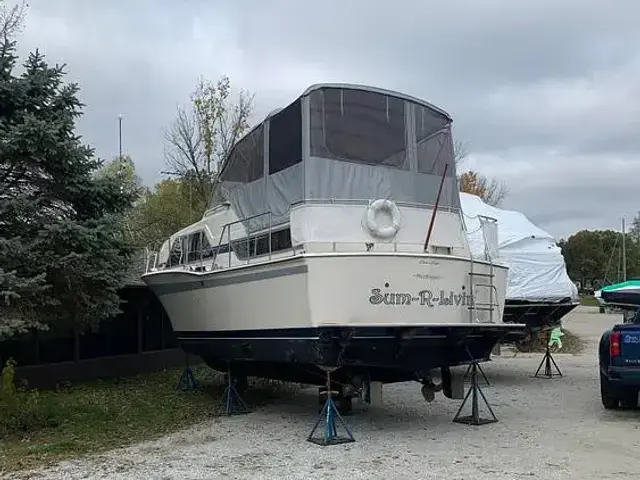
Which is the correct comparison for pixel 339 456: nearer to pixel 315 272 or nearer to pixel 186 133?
pixel 315 272

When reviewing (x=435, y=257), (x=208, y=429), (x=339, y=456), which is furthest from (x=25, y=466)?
(x=435, y=257)

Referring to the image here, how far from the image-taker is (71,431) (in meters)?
8.72

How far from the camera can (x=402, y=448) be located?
8156 mm

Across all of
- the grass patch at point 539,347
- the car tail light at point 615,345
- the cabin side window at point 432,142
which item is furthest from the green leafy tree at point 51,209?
the grass patch at point 539,347

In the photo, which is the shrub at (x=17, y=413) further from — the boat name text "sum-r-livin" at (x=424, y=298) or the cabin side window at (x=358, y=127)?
the cabin side window at (x=358, y=127)

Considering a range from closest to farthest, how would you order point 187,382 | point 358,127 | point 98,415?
point 358,127, point 98,415, point 187,382

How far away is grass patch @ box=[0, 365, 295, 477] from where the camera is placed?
25.9ft

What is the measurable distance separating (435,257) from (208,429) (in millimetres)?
3788

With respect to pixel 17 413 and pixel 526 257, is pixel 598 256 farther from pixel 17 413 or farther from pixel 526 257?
pixel 17 413

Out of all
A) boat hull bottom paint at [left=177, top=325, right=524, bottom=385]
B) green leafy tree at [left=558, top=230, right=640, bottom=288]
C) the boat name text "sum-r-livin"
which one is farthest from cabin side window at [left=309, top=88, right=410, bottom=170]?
green leafy tree at [left=558, top=230, right=640, bottom=288]

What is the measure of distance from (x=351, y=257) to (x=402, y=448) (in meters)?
2.32

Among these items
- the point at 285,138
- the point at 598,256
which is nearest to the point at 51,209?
the point at 285,138

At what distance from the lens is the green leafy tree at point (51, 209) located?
923 cm

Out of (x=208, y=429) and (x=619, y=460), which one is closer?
(x=619, y=460)
